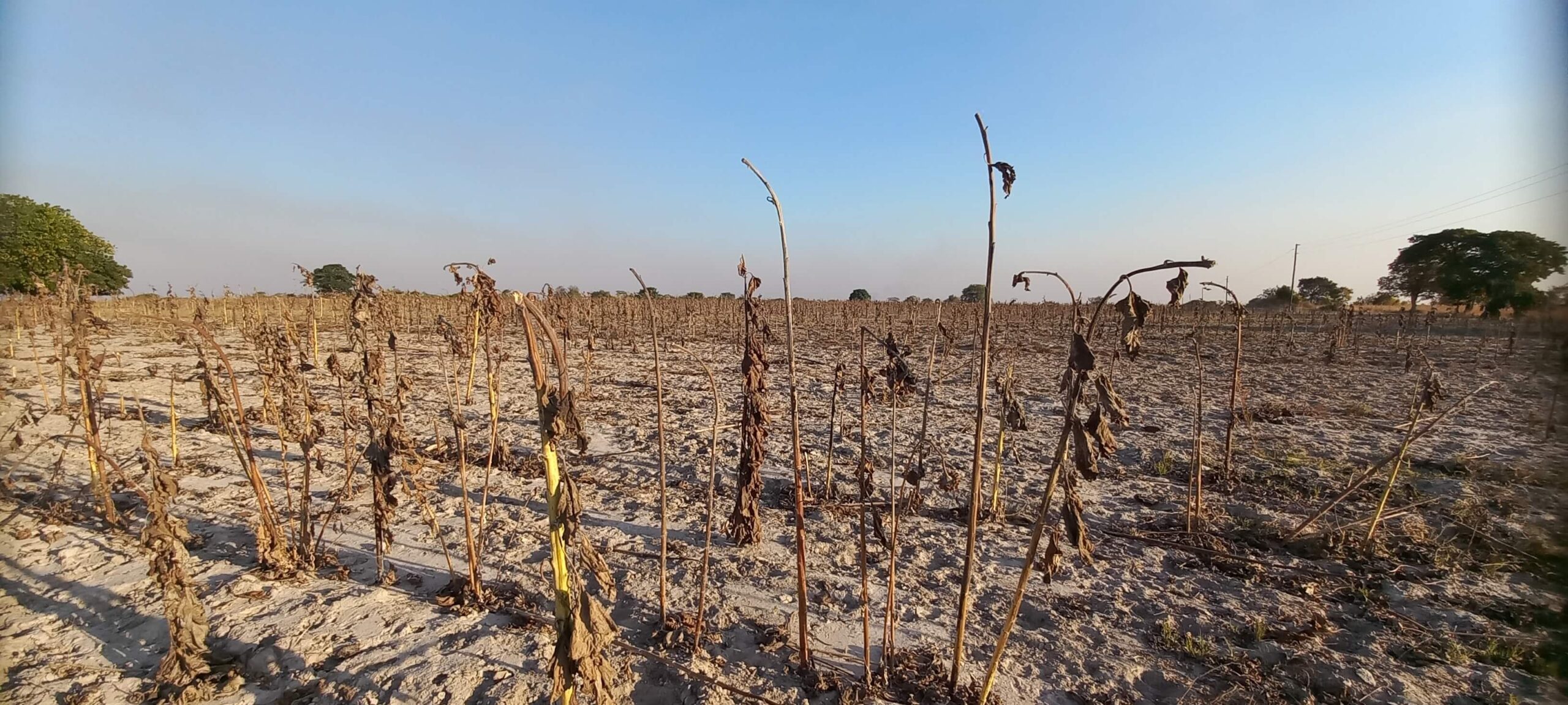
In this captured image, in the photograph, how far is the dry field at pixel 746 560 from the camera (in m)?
2.75

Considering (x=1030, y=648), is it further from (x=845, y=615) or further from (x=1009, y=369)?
(x=1009, y=369)

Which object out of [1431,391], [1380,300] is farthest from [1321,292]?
[1431,391]

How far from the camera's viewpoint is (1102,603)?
360cm

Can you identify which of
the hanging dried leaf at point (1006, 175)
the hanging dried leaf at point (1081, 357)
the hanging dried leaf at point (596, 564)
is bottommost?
the hanging dried leaf at point (596, 564)

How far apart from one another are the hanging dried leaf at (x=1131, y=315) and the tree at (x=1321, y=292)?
5547 cm

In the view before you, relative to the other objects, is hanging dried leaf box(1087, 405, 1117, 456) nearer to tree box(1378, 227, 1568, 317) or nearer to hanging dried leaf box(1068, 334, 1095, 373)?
hanging dried leaf box(1068, 334, 1095, 373)

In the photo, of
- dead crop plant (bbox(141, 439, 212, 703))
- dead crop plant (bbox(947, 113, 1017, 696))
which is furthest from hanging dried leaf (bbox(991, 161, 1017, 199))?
dead crop plant (bbox(141, 439, 212, 703))

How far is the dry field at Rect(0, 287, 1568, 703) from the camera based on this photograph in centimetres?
275

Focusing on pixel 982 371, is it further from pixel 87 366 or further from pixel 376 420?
pixel 87 366

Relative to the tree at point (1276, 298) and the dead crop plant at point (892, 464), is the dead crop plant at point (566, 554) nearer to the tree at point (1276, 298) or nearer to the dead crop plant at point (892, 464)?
the dead crop plant at point (892, 464)

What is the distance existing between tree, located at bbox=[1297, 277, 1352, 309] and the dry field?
5101 centimetres

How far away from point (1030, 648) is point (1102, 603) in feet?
2.54

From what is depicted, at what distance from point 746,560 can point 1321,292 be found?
63.3 m

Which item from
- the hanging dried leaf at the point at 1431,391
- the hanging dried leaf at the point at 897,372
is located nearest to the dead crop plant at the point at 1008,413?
the hanging dried leaf at the point at 897,372
